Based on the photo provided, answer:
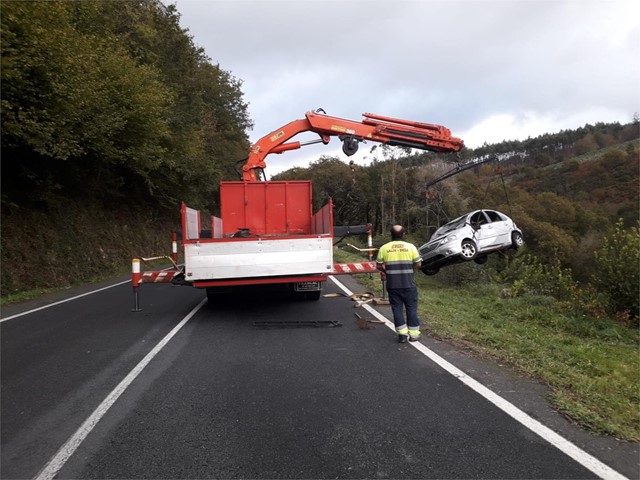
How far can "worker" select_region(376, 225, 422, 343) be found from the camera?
6.54 meters

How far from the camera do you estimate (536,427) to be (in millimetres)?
3686

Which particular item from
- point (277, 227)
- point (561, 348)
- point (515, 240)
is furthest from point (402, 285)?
Result: point (515, 240)

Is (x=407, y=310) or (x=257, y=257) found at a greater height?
(x=257, y=257)

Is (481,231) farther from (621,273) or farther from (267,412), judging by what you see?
(267,412)

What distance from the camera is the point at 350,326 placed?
24.5 feet

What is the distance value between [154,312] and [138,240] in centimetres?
1576

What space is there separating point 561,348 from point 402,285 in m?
2.22

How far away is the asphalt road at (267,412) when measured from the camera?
3.20 meters

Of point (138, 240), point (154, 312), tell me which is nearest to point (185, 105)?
point (138, 240)

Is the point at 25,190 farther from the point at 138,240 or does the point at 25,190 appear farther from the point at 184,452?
the point at 184,452

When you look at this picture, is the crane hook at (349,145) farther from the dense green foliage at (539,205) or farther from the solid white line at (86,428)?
the solid white line at (86,428)

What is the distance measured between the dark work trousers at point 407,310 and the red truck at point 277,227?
1.74 metres

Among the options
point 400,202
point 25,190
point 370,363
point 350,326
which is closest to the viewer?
point 370,363

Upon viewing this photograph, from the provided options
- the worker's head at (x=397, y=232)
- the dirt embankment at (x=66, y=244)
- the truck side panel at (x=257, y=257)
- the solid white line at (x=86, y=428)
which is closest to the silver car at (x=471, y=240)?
the truck side panel at (x=257, y=257)
